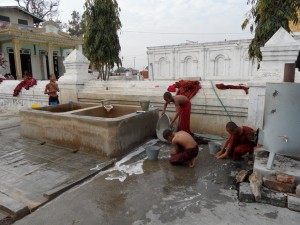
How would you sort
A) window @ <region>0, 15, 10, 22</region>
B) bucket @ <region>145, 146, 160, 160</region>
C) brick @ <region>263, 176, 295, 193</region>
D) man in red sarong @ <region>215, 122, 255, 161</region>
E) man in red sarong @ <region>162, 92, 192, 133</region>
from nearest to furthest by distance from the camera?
brick @ <region>263, 176, 295, 193</region> < man in red sarong @ <region>215, 122, 255, 161</region> < bucket @ <region>145, 146, 160, 160</region> < man in red sarong @ <region>162, 92, 192, 133</region> < window @ <region>0, 15, 10, 22</region>

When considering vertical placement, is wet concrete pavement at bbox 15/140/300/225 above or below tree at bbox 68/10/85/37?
below

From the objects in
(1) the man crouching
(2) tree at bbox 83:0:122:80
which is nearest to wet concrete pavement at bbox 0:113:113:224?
(1) the man crouching

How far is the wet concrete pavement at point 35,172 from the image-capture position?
129 inches

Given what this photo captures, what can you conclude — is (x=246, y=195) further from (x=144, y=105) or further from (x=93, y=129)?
(x=144, y=105)

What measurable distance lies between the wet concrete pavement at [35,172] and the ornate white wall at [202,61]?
10.6 m

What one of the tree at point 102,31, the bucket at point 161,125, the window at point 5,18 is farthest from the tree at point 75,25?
the bucket at point 161,125

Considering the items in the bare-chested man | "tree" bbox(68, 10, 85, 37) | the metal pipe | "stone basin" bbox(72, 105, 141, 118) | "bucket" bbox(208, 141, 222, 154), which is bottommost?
"bucket" bbox(208, 141, 222, 154)

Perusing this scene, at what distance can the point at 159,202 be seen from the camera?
3.18m

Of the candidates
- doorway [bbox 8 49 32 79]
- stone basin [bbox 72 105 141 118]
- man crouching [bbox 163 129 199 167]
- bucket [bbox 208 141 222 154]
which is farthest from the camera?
doorway [bbox 8 49 32 79]

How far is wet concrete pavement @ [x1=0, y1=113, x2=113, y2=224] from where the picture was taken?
3268 mm

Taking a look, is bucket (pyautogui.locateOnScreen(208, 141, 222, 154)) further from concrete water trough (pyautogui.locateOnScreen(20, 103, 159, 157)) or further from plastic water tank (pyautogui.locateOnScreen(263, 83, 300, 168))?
concrete water trough (pyautogui.locateOnScreen(20, 103, 159, 157))

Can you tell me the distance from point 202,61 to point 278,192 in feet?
48.4

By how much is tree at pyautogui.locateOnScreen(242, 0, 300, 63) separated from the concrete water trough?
354 centimetres

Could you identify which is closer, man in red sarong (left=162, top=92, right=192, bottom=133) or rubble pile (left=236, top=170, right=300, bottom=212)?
rubble pile (left=236, top=170, right=300, bottom=212)
